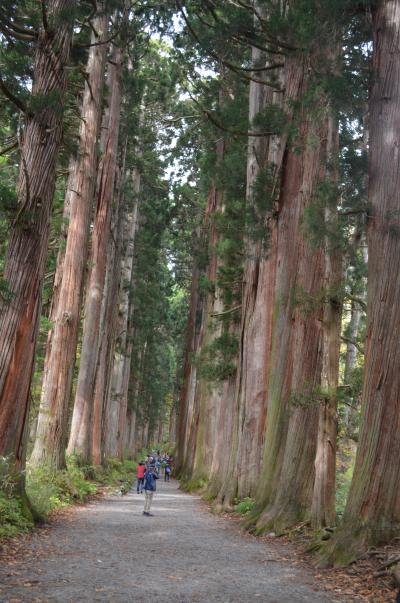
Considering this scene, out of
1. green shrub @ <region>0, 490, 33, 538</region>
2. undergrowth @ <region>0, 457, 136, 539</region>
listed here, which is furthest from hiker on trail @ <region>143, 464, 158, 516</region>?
green shrub @ <region>0, 490, 33, 538</region>

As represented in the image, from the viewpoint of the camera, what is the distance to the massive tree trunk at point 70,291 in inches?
568

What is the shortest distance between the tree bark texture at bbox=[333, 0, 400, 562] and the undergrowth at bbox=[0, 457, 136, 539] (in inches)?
173

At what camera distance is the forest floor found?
582 centimetres

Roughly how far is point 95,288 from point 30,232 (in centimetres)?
1119

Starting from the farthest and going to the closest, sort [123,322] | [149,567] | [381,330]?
[123,322], [381,330], [149,567]

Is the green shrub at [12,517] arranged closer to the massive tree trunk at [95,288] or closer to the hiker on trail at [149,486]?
the hiker on trail at [149,486]

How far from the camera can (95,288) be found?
2022cm

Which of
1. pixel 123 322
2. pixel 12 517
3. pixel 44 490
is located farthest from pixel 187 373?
pixel 12 517

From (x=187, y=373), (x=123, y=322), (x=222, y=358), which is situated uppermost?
(x=123, y=322)

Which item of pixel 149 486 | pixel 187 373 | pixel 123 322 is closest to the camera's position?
pixel 149 486

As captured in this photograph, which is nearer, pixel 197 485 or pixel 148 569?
pixel 148 569

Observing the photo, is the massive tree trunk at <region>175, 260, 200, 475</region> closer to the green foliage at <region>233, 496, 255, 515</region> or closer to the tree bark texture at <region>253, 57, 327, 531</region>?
the green foliage at <region>233, 496, 255, 515</region>

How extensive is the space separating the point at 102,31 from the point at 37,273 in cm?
975

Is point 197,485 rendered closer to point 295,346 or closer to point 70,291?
point 70,291
